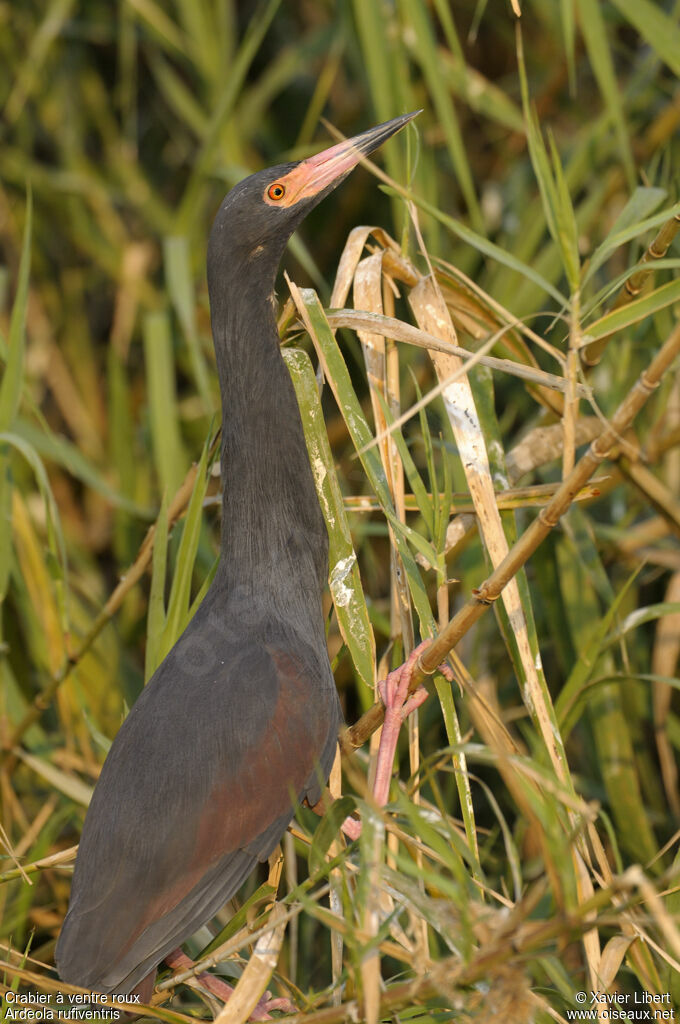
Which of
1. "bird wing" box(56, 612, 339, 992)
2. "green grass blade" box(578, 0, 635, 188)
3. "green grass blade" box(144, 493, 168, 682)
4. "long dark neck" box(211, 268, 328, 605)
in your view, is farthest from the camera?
"green grass blade" box(578, 0, 635, 188)

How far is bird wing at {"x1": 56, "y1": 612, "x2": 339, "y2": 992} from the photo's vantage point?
1802mm

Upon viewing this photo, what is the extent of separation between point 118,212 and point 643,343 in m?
2.58

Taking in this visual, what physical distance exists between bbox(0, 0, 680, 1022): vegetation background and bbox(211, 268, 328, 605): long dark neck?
0.07m

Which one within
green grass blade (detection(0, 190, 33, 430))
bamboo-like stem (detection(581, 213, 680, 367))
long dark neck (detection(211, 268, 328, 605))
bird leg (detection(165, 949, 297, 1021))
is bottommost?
bird leg (detection(165, 949, 297, 1021))

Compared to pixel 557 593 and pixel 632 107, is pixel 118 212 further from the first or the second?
pixel 557 593

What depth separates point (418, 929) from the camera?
1.63 m

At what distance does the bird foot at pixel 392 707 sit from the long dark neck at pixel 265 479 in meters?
0.35

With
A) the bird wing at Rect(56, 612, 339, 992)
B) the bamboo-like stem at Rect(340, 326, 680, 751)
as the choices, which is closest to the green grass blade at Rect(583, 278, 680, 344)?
the bamboo-like stem at Rect(340, 326, 680, 751)

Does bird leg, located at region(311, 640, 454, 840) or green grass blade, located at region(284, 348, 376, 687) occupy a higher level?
green grass blade, located at region(284, 348, 376, 687)

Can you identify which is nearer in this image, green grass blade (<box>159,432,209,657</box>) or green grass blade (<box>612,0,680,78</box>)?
green grass blade (<box>159,432,209,657</box>)

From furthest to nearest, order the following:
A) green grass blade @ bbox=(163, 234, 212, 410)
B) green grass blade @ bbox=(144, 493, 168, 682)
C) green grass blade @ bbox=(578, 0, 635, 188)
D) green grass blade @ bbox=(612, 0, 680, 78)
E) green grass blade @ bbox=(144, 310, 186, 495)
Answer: green grass blade @ bbox=(144, 310, 186, 495), green grass blade @ bbox=(163, 234, 212, 410), green grass blade @ bbox=(578, 0, 635, 188), green grass blade @ bbox=(612, 0, 680, 78), green grass blade @ bbox=(144, 493, 168, 682)
